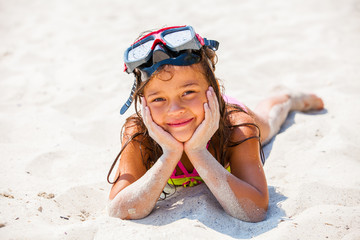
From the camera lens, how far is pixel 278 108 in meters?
4.04

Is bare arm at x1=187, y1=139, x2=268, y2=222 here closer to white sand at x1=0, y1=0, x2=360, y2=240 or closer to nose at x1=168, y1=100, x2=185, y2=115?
white sand at x1=0, y1=0, x2=360, y2=240

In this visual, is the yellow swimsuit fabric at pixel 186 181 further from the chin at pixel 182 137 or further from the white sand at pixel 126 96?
the chin at pixel 182 137

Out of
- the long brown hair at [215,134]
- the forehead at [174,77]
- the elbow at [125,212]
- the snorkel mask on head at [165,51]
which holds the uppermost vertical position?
the snorkel mask on head at [165,51]

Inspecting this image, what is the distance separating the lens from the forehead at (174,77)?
2471 millimetres

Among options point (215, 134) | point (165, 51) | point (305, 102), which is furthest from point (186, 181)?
point (305, 102)

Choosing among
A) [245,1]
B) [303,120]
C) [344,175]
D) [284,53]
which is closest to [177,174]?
[344,175]

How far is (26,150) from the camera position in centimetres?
353

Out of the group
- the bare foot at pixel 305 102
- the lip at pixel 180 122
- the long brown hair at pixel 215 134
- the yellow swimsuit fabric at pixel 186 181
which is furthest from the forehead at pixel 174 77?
the bare foot at pixel 305 102

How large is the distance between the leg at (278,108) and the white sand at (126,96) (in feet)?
0.38

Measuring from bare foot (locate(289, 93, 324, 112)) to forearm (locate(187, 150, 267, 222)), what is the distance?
6.85 ft

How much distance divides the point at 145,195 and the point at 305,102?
2549 mm

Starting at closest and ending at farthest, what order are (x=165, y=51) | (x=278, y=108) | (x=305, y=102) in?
1. (x=165, y=51)
2. (x=278, y=108)
3. (x=305, y=102)

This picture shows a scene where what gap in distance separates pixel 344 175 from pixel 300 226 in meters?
0.93

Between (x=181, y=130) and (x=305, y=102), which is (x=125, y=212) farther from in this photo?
(x=305, y=102)
